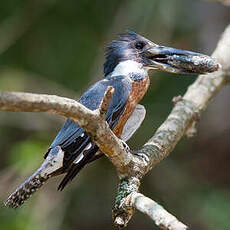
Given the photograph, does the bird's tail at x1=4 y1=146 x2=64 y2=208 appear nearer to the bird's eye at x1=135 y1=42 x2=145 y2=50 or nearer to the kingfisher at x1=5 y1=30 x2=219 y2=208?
the kingfisher at x1=5 y1=30 x2=219 y2=208

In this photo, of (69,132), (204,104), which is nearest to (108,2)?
(204,104)

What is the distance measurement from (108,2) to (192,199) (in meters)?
2.36

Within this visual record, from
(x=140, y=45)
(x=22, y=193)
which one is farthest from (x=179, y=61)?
(x=22, y=193)

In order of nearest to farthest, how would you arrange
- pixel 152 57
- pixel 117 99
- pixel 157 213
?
pixel 157 213 → pixel 117 99 → pixel 152 57

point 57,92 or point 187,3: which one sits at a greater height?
point 187,3

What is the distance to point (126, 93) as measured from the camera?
310 centimetres

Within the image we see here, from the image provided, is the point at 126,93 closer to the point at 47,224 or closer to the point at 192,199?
the point at 47,224

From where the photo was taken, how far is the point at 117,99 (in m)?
3.06

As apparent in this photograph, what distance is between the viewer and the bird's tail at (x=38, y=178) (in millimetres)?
2604

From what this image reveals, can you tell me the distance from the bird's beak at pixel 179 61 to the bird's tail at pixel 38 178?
947mm

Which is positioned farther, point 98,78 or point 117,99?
point 98,78

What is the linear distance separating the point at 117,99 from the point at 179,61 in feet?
1.61

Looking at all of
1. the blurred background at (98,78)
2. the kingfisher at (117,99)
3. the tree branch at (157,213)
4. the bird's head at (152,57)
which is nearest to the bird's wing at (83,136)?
the kingfisher at (117,99)

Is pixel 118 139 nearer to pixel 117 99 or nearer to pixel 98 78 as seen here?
pixel 117 99
